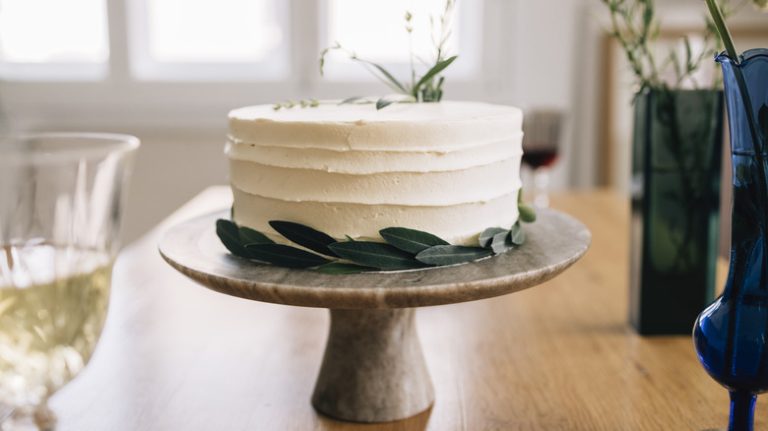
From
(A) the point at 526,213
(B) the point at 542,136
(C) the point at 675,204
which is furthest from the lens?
(B) the point at 542,136

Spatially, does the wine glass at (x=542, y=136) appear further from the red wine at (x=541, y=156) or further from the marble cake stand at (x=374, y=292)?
the marble cake stand at (x=374, y=292)

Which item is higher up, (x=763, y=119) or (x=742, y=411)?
(x=763, y=119)

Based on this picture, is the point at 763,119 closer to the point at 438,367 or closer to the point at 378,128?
the point at 378,128

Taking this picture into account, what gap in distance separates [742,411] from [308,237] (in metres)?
0.43

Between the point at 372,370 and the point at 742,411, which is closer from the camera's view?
the point at 742,411

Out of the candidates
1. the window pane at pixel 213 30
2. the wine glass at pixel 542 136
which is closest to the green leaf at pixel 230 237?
the wine glass at pixel 542 136

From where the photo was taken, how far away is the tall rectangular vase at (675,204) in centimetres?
107

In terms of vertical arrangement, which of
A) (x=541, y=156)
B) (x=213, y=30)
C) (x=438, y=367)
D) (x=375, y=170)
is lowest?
(x=438, y=367)

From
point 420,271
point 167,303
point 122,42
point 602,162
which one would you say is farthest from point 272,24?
point 420,271

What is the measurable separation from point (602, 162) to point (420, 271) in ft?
7.57

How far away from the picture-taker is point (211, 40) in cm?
301

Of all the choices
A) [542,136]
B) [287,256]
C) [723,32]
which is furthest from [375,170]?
[542,136]

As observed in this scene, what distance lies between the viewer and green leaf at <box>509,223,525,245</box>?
2.80ft

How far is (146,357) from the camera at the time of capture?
3.35 feet
